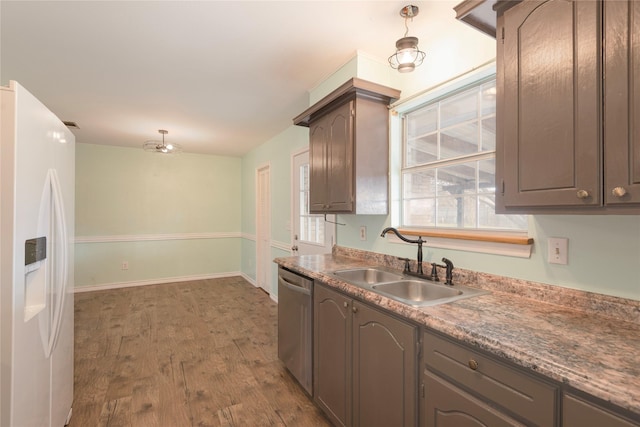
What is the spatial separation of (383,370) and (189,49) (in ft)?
8.12

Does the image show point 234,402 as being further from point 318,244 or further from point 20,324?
point 318,244

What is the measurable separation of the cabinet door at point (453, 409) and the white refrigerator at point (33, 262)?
1632 mm

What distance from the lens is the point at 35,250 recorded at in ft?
4.33

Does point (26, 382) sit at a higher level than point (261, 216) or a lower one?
lower

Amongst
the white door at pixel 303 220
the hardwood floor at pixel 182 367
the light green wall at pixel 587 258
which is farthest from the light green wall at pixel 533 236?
the hardwood floor at pixel 182 367

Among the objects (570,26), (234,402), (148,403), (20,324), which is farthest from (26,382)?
(570,26)

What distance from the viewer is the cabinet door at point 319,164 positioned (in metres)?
2.47

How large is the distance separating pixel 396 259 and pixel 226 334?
7.36ft

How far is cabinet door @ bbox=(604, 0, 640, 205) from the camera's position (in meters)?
0.90

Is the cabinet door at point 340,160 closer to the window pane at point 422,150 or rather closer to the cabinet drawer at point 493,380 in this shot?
the window pane at point 422,150

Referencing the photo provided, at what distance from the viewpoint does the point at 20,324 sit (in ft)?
3.90

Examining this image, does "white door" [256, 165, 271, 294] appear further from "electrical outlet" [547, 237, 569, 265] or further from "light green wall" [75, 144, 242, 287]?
"electrical outlet" [547, 237, 569, 265]

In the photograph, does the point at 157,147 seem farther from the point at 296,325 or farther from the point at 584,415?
the point at 584,415

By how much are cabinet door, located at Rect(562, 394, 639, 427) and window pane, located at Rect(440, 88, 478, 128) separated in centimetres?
153
